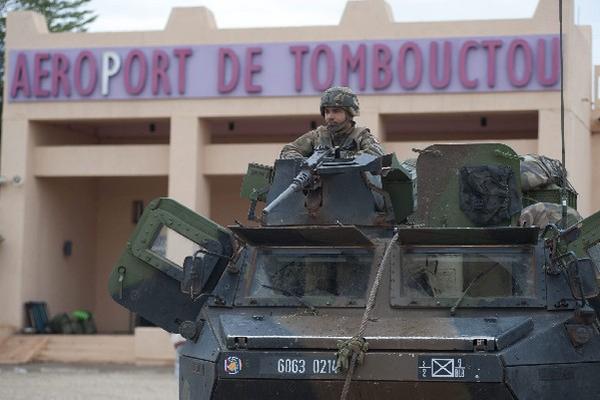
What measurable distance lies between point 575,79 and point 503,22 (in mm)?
1669

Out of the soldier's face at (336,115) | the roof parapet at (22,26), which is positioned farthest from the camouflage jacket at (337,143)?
the roof parapet at (22,26)

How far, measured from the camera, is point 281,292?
856 cm

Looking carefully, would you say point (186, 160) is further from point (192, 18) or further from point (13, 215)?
point (13, 215)

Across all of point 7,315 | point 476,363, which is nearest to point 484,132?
point 7,315

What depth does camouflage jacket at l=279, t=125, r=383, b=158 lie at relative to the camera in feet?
31.8

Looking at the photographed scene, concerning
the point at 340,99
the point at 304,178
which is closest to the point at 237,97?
the point at 340,99

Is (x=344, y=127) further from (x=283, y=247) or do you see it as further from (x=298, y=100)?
(x=298, y=100)

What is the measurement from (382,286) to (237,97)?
1520 centimetres

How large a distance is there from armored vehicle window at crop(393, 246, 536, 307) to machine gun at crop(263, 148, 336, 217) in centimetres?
85

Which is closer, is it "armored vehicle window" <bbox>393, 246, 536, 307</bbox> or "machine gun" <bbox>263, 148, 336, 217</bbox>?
"armored vehicle window" <bbox>393, 246, 536, 307</bbox>

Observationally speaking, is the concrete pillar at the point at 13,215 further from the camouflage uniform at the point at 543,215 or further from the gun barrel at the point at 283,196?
the gun barrel at the point at 283,196

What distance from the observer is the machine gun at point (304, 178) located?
28.9 feet

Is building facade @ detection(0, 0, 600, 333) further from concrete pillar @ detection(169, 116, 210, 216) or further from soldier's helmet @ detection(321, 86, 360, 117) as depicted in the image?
soldier's helmet @ detection(321, 86, 360, 117)

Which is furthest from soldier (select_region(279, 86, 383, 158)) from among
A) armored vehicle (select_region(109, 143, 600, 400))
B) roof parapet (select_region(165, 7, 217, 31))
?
roof parapet (select_region(165, 7, 217, 31))
